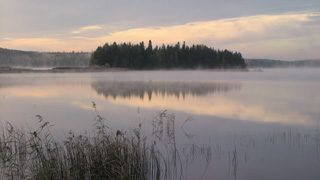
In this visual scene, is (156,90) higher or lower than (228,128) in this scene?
higher

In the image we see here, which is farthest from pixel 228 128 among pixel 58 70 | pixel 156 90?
pixel 58 70

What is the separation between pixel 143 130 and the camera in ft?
31.5

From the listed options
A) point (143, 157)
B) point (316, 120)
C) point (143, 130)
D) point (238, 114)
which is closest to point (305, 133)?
point (316, 120)

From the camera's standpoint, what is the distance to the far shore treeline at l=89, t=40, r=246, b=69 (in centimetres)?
9244

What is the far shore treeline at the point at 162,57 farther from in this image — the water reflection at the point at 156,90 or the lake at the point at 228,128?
the lake at the point at 228,128

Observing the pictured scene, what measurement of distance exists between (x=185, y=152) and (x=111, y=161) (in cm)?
255

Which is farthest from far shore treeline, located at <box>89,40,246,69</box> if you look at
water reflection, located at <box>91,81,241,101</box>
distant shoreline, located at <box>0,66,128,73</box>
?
water reflection, located at <box>91,81,241,101</box>

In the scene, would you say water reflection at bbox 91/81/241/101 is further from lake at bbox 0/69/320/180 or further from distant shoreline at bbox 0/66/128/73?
distant shoreline at bbox 0/66/128/73

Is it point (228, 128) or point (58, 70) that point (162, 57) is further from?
point (228, 128)

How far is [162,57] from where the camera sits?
4183 inches

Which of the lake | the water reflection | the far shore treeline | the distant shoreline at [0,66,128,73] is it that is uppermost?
the far shore treeline

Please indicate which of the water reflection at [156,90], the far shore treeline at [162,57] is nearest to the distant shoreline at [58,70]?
the far shore treeline at [162,57]

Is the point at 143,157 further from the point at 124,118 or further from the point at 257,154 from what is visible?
the point at 124,118

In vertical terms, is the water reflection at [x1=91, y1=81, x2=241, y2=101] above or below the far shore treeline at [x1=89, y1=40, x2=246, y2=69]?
below
